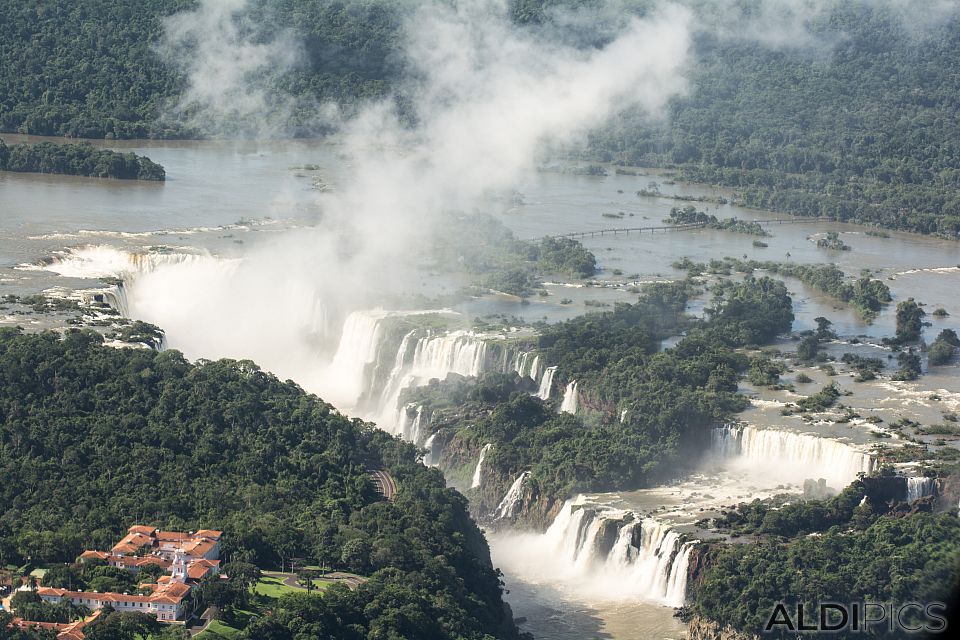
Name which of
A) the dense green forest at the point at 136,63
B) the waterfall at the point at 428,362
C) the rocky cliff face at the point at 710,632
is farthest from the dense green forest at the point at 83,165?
the rocky cliff face at the point at 710,632

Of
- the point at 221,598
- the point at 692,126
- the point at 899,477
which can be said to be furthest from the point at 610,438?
the point at 692,126

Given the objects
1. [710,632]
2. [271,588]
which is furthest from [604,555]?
[271,588]

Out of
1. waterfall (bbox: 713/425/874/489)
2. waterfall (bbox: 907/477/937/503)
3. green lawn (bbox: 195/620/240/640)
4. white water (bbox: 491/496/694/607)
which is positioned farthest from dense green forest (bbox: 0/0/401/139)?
green lawn (bbox: 195/620/240/640)

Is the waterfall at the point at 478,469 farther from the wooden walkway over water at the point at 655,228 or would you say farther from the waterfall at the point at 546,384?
the wooden walkway over water at the point at 655,228

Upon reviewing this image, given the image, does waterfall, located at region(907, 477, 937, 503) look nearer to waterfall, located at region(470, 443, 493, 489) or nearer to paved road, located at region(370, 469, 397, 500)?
waterfall, located at region(470, 443, 493, 489)

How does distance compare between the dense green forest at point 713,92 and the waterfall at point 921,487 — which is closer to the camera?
the waterfall at point 921,487

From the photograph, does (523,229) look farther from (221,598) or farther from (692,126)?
(221,598)

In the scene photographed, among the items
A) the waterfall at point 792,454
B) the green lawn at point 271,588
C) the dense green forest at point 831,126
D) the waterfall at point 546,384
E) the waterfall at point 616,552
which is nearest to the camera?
the green lawn at point 271,588

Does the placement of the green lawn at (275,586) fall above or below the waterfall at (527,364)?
below
